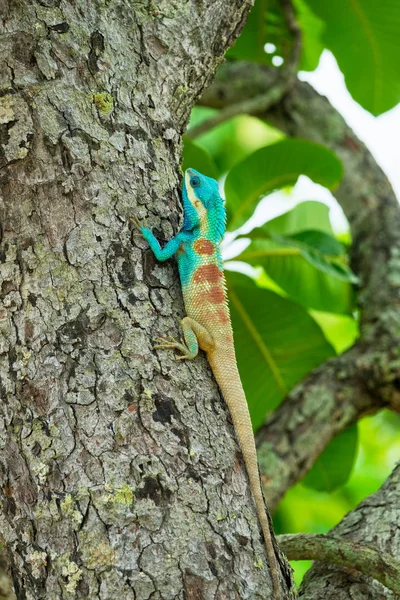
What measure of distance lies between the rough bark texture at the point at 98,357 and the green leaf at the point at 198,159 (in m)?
1.51

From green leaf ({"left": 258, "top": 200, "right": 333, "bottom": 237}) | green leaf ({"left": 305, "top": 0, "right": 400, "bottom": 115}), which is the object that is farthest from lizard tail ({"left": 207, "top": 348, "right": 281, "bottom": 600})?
green leaf ({"left": 305, "top": 0, "right": 400, "bottom": 115})

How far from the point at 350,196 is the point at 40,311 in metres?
3.48

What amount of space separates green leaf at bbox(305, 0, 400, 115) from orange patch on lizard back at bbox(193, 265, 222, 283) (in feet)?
9.44

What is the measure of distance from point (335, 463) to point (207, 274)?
2.06 meters

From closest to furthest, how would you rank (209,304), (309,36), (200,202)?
(209,304)
(200,202)
(309,36)

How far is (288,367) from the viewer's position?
14.4ft

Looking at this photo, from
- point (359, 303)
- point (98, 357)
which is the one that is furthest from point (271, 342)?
point (98, 357)

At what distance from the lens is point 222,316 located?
2.75 m

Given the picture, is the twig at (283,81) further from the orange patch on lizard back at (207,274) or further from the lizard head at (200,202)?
the orange patch on lizard back at (207,274)

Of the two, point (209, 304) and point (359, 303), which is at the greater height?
point (359, 303)

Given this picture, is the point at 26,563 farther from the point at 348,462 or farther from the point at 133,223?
the point at 348,462

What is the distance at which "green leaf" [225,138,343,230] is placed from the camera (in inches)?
164

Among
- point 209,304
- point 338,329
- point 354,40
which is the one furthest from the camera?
point 338,329

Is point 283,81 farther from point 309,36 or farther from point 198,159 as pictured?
point 198,159
